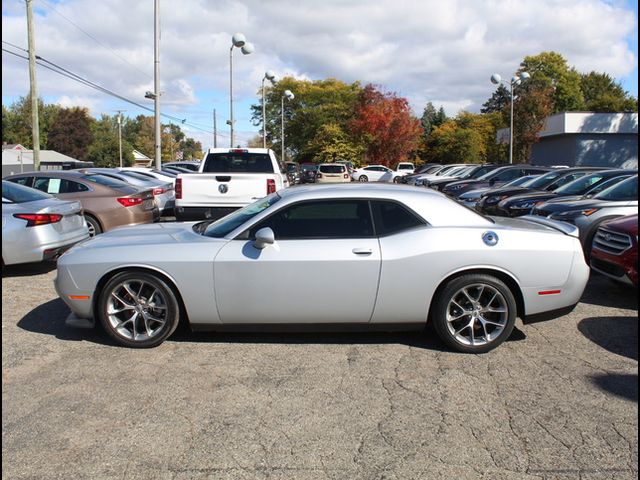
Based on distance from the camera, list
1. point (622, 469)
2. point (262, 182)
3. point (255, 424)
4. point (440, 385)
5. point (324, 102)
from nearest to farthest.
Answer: point (622, 469) < point (255, 424) < point (440, 385) < point (262, 182) < point (324, 102)

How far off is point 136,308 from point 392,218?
2.39m

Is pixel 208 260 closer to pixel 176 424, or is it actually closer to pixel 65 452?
pixel 176 424

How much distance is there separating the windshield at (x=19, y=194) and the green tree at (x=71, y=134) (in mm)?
87138

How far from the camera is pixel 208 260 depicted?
4.95 m

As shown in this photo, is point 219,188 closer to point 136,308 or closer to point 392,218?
point 136,308

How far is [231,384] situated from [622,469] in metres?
2.62

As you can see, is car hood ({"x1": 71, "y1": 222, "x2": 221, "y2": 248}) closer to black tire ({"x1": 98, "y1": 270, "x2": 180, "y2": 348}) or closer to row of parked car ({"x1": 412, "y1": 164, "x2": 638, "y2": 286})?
black tire ({"x1": 98, "y1": 270, "x2": 180, "y2": 348})

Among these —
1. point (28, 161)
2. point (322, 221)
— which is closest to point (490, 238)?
point (322, 221)

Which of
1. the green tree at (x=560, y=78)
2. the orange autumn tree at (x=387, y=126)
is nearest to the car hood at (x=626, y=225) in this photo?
the orange autumn tree at (x=387, y=126)

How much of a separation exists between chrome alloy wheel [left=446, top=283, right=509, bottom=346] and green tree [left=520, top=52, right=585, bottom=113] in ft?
248

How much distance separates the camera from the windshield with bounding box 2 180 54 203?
817 centimetres

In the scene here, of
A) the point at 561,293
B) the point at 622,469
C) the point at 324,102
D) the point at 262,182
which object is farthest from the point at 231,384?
the point at 324,102

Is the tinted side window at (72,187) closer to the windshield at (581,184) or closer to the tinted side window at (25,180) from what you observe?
the tinted side window at (25,180)

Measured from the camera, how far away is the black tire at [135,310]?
505 cm
